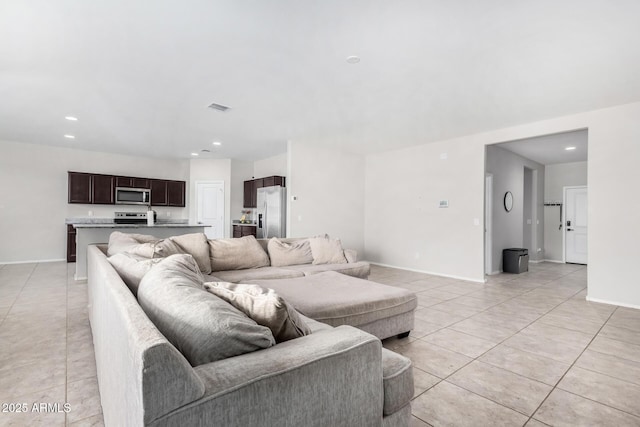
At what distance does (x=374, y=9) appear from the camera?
87.0 inches

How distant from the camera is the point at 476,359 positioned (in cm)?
245

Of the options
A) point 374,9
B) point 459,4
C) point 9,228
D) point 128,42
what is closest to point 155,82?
point 128,42

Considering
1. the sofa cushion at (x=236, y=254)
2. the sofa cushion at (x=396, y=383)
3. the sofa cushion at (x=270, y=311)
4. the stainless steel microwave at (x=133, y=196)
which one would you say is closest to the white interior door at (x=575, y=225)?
the sofa cushion at (x=236, y=254)

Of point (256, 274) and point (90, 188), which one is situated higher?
point (90, 188)

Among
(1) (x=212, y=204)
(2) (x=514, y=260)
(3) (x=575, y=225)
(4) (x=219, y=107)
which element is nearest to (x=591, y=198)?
(2) (x=514, y=260)

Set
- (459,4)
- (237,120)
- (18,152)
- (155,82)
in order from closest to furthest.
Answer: (459,4) → (155,82) → (237,120) → (18,152)

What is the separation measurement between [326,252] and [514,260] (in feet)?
14.2

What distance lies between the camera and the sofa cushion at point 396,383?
4.13 feet

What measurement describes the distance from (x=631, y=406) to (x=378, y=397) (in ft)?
6.00

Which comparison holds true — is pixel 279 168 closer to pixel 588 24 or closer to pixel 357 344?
pixel 588 24

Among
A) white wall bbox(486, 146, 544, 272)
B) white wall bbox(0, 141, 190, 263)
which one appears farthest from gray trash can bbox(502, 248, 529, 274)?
white wall bbox(0, 141, 190, 263)

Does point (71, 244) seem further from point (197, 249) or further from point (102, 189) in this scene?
point (197, 249)

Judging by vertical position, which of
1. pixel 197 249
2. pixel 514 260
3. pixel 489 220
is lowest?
pixel 514 260

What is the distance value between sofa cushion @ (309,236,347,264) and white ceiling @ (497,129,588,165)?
356cm
